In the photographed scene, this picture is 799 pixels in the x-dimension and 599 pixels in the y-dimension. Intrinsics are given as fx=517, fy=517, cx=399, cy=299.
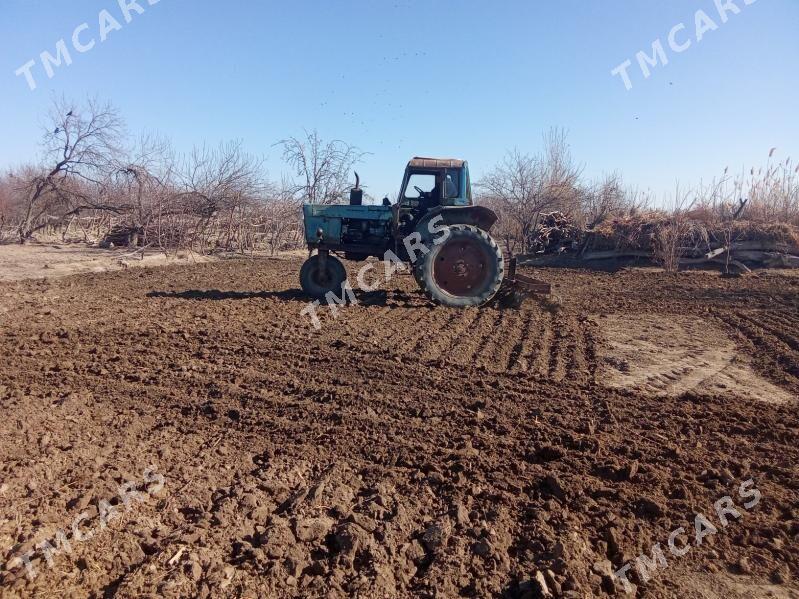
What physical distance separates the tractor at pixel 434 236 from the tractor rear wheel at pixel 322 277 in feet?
0.11

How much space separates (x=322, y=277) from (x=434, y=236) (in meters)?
1.98

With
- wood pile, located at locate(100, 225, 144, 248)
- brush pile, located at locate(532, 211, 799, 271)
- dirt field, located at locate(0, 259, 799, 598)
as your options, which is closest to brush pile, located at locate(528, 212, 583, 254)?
brush pile, located at locate(532, 211, 799, 271)

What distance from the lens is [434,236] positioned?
7.25m

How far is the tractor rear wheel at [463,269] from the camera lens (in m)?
7.21

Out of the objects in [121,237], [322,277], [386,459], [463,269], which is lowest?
[386,459]

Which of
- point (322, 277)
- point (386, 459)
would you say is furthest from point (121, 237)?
point (386, 459)

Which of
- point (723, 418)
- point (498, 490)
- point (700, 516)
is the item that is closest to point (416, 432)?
point (498, 490)

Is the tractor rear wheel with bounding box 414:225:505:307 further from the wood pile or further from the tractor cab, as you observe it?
the wood pile

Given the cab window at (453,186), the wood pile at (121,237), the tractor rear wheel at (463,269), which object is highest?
the cab window at (453,186)

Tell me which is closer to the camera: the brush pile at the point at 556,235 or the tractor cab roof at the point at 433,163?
the tractor cab roof at the point at 433,163

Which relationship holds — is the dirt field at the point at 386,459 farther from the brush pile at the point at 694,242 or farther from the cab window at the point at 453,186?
the brush pile at the point at 694,242

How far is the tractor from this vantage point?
7.25 metres

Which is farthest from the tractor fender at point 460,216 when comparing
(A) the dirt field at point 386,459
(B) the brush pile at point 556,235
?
(B) the brush pile at point 556,235

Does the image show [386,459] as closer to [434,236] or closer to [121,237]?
[434,236]
